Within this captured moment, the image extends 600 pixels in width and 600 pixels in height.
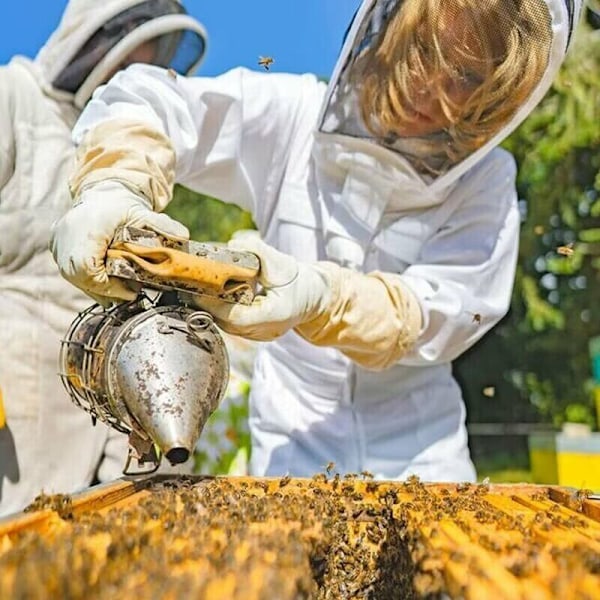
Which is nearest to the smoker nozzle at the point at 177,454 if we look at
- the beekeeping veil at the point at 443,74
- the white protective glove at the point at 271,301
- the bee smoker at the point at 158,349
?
the bee smoker at the point at 158,349

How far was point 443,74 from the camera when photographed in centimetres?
167

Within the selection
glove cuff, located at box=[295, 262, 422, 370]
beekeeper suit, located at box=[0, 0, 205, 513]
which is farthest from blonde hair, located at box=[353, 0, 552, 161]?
beekeeper suit, located at box=[0, 0, 205, 513]

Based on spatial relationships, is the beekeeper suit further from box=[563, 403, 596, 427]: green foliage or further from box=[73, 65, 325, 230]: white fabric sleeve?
box=[563, 403, 596, 427]: green foliage

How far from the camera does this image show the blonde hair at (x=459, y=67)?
5.18ft

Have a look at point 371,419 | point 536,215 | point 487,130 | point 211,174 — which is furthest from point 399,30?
point 536,215

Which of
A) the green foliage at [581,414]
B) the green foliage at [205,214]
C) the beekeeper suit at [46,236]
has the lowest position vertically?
the green foliage at [205,214]

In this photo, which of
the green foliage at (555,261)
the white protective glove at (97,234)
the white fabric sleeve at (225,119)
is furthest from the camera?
the green foliage at (555,261)

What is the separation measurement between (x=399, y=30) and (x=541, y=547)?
129 centimetres

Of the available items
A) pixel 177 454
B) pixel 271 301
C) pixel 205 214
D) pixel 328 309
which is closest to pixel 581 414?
pixel 328 309

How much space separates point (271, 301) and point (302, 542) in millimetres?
600

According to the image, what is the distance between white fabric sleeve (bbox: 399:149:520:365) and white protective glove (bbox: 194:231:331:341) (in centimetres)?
37

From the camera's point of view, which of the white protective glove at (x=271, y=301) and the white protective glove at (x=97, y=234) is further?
the white protective glove at (x=271, y=301)

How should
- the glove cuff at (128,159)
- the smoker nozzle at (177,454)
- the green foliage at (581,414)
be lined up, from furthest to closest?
the green foliage at (581,414)
the glove cuff at (128,159)
the smoker nozzle at (177,454)

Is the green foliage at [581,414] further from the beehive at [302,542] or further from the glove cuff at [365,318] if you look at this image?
the beehive at [302,542]
